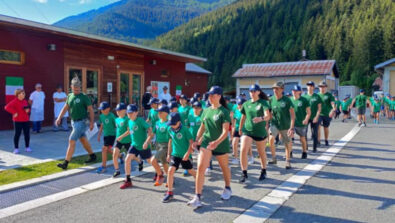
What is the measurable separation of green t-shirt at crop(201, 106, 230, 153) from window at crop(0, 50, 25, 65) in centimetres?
985

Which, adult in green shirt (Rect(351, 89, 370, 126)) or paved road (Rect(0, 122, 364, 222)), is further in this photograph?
adult in green shirt (Rect(351, 89, 370, 126))

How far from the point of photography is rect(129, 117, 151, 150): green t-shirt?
561 centimetres

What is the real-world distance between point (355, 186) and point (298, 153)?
10.7 feet

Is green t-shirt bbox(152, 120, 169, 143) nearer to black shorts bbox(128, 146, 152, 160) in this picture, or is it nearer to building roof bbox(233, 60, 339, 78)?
black shorts bbox(128, 146, 152, 160)

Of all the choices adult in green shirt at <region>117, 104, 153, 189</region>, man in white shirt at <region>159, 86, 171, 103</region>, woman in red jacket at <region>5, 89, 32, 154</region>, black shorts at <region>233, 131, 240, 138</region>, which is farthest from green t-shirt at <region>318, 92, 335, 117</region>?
woman in red jacket at <region>5, 89, 32, 154</region>

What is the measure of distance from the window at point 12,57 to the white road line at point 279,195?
423 inches

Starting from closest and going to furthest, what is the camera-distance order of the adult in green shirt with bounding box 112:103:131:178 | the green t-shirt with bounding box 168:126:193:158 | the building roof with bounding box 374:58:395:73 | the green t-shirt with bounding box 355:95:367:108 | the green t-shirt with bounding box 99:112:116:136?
the green t-shirt with bounding box 168:126:193:158 < the adult in green shirt with bounding box 112:103:131:178 < the green t-shirt with bounding box 99:112:116:136 < the green t-shirt with bounding box 355:95:367:108 < the building roof with bounding box 374:58:395:73

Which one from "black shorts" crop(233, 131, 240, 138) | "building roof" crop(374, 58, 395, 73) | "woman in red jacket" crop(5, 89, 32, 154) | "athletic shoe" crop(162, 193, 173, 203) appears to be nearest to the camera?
"athletic shoe" crop(162, 193, 173, 203)

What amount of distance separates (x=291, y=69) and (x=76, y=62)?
2729cm

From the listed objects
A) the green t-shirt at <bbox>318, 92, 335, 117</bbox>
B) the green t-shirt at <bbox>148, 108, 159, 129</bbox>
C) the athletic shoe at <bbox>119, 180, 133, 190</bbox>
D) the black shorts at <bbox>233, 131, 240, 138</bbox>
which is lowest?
the athletic shoe at <bbox>119, 180, 133, 190</bbox>

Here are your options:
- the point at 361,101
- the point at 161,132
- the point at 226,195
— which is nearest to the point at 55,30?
the point at 161,132

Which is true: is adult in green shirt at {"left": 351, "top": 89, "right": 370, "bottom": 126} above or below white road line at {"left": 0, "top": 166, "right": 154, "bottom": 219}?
above

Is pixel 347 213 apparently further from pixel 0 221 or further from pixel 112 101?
pixel 112 101

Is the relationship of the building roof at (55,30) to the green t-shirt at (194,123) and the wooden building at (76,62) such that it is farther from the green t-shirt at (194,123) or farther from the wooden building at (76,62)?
the green t-shirt at (194,123)
